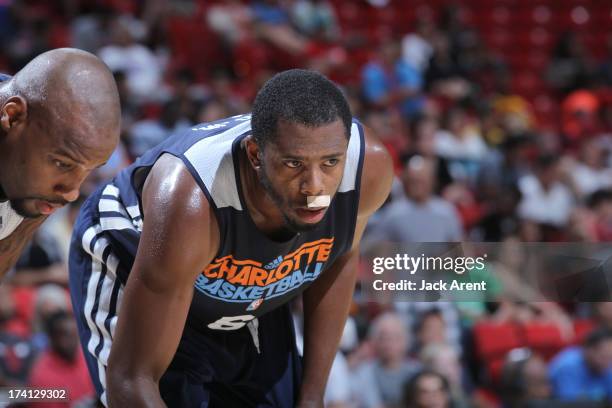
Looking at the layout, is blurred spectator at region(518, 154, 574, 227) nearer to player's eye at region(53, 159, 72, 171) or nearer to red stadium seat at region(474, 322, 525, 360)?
red stadium seat at region(474, 322, 525, 360)

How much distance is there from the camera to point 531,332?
5129 mm

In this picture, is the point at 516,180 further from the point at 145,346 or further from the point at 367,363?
the point at 145,346

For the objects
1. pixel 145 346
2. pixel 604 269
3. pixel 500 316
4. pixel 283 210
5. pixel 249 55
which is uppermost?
pixel 249 55

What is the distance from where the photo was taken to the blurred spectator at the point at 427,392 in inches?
176

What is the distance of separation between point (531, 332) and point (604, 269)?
1731mm

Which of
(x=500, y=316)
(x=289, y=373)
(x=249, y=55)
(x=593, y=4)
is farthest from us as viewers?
(x=593, y=4)

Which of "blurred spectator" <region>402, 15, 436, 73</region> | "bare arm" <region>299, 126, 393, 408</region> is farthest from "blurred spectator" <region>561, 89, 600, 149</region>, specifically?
"bare arm" <region>299, 126, 393, 408</region>

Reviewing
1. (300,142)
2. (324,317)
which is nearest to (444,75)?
(324,317)

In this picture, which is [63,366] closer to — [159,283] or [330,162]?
[159,283]

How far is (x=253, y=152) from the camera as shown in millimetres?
2590

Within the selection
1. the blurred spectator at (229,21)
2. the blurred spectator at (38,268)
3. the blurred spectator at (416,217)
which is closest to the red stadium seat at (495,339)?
the blurred spectator at (416,217)

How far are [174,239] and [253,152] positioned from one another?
1.11ft

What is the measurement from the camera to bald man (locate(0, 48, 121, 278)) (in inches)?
94.3

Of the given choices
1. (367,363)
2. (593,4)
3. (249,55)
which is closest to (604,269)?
(367,363)
